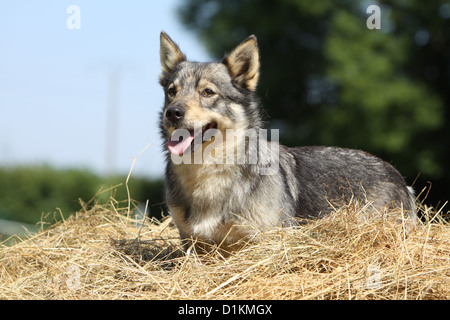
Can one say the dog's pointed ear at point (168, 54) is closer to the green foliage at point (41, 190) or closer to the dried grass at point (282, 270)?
the dried grass at point (282, 270)

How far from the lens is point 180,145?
4.88 meters

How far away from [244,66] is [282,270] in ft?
7.57

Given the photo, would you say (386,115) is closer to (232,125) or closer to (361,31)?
(361,31)

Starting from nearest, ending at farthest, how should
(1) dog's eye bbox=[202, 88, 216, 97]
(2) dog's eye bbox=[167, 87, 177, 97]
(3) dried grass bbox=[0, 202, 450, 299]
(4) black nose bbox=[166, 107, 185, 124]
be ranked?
1. (3) dried grass bbox=[0, 202, 450, 299]
2. (4) black nose bbox=[166, 107, 185, 124]
3. (1) dog's eye bbox=[202, 88, 216, 97]
4. (2) dog's eye bbox=[167, 87, 177, 97]

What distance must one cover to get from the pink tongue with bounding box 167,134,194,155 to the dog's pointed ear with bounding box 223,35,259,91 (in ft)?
2.98

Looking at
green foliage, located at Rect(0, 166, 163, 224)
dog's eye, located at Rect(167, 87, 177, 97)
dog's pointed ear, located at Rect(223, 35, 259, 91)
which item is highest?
dog's pointed ear, located at Rect(223, 35, 259, 91)

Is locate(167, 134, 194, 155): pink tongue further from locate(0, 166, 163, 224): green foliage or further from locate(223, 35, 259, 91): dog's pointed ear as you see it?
locate(0, 166, 163, 224): green foliage

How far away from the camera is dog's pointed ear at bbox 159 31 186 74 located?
5625 mm

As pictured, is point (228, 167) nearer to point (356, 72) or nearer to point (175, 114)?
point (175, 114)

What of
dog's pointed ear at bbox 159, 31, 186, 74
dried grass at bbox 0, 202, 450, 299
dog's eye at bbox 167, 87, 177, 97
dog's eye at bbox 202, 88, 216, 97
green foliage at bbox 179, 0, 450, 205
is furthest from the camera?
green foliage at bbox 179, 0, 450, 205

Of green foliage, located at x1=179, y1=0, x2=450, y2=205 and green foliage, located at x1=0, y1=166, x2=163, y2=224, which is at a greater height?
green foliage, located at x1=179, y1=0, x2=450, y2=205

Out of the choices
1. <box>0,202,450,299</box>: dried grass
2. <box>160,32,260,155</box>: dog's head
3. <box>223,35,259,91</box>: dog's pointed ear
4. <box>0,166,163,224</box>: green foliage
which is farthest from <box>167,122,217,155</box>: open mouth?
<box>0,166,163,224</box>: green foliage

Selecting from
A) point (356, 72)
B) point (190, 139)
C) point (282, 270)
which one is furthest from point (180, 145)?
point (356, 72)

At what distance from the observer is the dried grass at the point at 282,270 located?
364 cm
